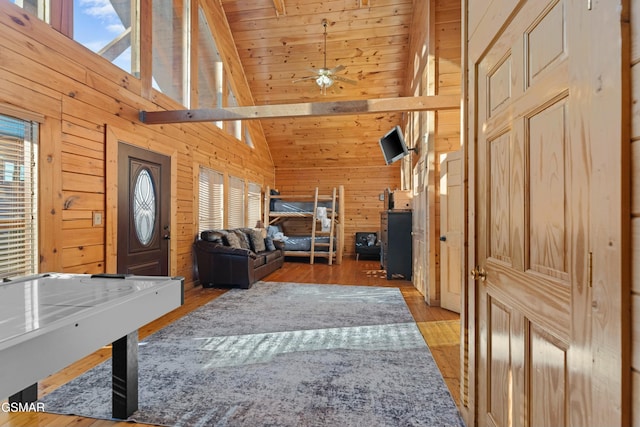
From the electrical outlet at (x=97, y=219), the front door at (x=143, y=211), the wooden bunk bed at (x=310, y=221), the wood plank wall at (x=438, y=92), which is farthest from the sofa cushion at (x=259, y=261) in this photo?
the wood plank wall at (x=438, y=92)

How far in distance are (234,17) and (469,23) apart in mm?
5628

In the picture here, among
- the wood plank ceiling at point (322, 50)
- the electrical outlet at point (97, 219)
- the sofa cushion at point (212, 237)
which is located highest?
the wood plank ceiling at point (322, 50)

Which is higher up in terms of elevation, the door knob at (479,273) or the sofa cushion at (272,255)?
the door knob at (479,273)

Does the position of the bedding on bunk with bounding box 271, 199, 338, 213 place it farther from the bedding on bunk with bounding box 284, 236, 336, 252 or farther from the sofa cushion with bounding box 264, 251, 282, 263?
the sofa cushion with bounding box 264, 251, 282, 263

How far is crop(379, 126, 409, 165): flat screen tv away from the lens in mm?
5867

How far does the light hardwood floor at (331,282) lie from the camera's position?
1872 mm

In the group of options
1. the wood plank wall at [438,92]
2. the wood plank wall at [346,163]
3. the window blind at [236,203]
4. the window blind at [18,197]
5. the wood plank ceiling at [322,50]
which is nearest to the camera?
the window blind at [18,197]

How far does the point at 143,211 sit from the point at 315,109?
8.21ft

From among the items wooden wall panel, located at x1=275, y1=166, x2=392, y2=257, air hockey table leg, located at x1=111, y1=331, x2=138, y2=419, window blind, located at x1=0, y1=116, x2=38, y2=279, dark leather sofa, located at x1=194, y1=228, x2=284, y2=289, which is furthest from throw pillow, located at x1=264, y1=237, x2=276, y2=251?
air hockey table leg, located at x1=111, y1=331, x2=138, y2=419

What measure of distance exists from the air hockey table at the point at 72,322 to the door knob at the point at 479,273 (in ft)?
5.16

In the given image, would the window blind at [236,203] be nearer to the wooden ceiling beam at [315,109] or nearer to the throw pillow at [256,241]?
the throw pillow at [256,241]

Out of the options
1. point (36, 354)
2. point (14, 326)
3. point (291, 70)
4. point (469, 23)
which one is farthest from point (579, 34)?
point (291, 70)

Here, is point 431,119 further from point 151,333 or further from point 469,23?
point 151,333

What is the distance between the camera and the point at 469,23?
5.90 feet
